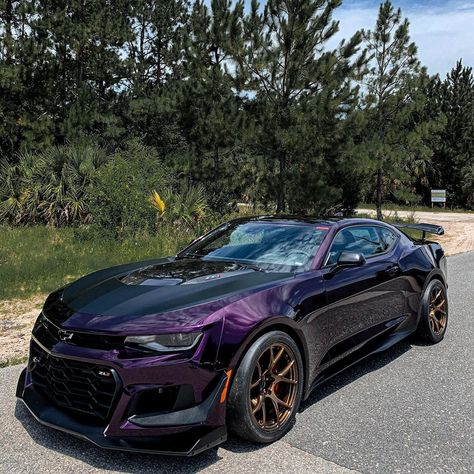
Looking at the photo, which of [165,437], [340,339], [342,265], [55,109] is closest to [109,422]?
[165,437]

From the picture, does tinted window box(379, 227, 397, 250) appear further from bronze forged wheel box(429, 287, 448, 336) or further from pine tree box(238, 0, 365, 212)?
pine tree box(238, 0, 365, 212)

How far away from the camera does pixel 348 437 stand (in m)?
3.42

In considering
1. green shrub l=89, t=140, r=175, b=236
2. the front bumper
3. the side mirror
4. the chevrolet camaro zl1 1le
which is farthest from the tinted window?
green shrub l=89, t=140, r=175, b=236

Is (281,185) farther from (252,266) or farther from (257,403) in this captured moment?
(257,403)

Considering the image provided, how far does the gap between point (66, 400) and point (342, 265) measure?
89.6 inches

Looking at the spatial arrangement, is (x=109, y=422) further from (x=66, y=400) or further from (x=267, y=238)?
(x=267, y=238)

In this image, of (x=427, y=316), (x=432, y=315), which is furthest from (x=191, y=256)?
(x=432, y=315)

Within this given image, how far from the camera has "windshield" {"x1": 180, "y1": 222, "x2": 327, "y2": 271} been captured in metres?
4.17

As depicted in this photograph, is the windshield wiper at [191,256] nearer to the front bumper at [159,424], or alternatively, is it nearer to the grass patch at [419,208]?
the front bumper at [159,424]

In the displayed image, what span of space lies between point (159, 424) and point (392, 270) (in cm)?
289

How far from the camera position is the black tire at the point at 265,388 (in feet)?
10.2

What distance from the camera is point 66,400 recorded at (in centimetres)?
311

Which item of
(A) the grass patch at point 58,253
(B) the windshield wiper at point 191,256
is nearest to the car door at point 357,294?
(B) the windshield wiper at point 191,256

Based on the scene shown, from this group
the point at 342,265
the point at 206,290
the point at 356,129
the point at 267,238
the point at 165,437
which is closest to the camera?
the point at 165,437
